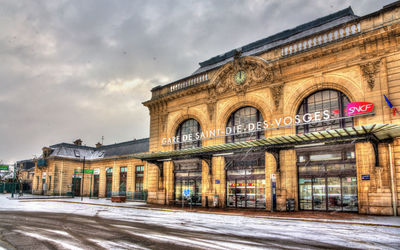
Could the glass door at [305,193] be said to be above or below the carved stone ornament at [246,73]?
below

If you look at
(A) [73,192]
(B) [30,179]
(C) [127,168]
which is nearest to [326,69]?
(C) [127,168]

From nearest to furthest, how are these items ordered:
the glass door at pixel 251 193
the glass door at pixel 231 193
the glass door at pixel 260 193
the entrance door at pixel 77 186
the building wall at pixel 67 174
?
the glass door at pixel 260 193
the glass door at pixel 251 193
the glass door at pixel 231 193
the building wall at pixel 67 174
the entrance door at pixel 77 186

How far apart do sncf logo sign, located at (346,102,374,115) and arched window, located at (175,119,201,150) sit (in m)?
14.3

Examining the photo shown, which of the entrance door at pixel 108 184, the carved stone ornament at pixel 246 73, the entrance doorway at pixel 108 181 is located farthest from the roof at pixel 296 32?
→ the entrance door at pixel 108 184

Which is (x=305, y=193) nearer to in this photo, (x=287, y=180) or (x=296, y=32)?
(x=287, y=180)

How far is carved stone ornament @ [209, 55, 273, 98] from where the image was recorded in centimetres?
2555

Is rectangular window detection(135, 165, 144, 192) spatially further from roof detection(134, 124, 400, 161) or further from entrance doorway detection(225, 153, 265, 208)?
entrance doorway detection(225, 153, 265, 208)

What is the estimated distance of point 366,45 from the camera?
2081 centimetres

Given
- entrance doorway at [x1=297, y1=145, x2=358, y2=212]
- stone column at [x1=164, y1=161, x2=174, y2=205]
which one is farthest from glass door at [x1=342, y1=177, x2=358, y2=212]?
stone column at [x1=164, y1=161, x2=174, y2=205]

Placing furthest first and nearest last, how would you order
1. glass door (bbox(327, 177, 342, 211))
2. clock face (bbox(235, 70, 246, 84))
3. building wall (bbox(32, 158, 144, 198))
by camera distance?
building wall (bbox(32, 158, 144, 198))
clock face (bbox(235, 70, 246, 84))
glass door (bbox(327, 177, 342, 211))

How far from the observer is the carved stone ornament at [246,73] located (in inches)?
1006

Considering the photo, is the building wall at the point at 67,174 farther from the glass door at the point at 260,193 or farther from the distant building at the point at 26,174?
the glass door at the point at 260,193

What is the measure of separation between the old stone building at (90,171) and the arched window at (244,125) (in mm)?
19856

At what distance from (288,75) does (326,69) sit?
115 inches
